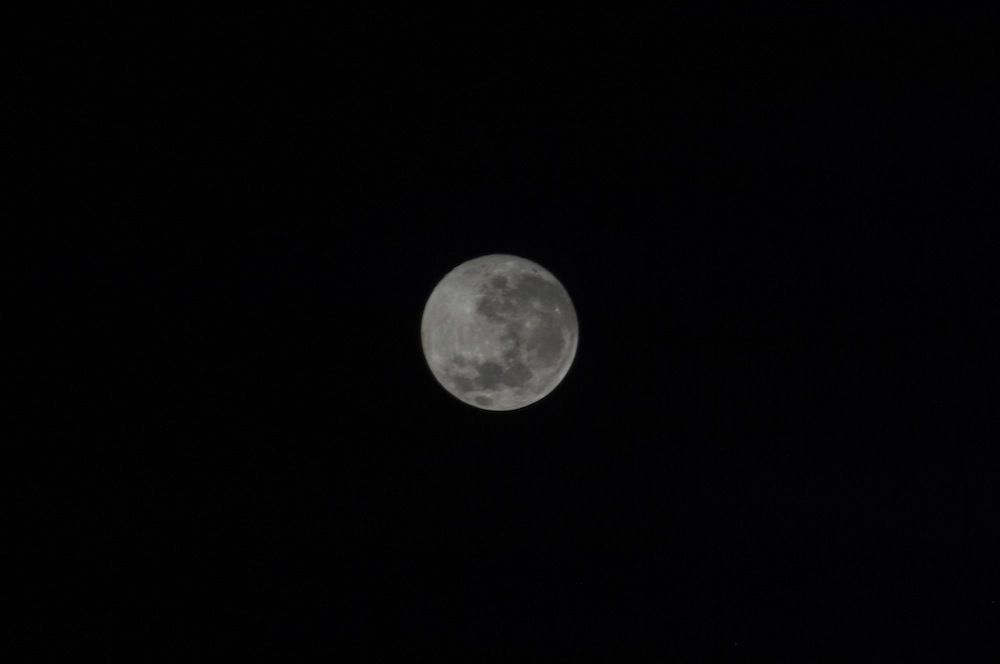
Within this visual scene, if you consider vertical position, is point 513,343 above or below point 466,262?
below

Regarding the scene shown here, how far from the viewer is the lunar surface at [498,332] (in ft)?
21.9

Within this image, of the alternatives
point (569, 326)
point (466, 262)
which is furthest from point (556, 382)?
point (466, 262)

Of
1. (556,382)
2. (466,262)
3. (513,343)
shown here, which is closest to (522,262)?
(466,262)

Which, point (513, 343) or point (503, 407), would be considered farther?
point (503, 407)

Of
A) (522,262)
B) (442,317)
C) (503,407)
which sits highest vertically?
(522,262)

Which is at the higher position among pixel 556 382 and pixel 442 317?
pixel 442 317

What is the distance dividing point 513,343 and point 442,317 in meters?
0.96

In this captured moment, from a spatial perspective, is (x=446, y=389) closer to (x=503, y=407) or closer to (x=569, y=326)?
(x=503, y=407)

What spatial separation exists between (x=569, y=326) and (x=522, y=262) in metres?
1.03

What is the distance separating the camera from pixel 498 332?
6637 millimetres

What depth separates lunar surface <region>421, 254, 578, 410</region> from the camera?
21.9ft

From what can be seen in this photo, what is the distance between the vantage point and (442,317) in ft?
22.7

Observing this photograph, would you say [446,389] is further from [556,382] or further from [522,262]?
[522,262]

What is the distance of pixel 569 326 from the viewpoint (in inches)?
287
